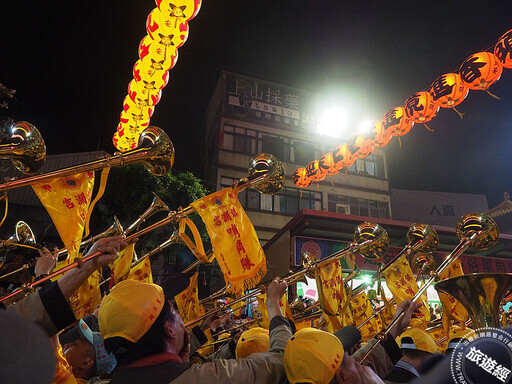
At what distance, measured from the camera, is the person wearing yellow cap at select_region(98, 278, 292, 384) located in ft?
7.45

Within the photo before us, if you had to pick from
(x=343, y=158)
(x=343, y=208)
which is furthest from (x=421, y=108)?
(x=343, y=208)

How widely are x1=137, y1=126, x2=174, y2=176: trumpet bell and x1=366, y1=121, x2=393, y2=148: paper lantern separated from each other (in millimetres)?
8338

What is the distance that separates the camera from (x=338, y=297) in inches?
229

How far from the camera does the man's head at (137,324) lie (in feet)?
7.75

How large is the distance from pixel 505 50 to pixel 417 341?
7.20m

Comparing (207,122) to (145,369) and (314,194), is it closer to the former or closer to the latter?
(314,194)

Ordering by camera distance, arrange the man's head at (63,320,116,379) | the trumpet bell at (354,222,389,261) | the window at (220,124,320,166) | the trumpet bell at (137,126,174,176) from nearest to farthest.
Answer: the man's head at (63,320,116,379) < the trumpet bell at (137,126,174,176) < the trumpet bell at (354,222,389,261) < the window at (220,124,320,166)

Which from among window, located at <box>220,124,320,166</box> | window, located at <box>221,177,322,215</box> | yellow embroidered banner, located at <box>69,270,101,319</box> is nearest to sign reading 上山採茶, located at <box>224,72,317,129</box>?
window, located at <box>220,124,320,166</box>

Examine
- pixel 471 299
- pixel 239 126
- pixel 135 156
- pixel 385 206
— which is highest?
pixel 239 126

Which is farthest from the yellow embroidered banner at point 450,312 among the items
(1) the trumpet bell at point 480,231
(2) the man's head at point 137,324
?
(2) the man's head at point 137,324

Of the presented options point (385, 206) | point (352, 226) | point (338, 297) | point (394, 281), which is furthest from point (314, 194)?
point (338, 297)

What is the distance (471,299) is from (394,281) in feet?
13.7

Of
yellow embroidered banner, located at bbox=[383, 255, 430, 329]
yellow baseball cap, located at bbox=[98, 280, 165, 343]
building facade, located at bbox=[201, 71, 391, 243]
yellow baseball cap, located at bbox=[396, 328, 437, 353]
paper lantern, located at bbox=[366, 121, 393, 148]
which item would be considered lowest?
yellow baseball cap, located at bbox=[396, 328, 437, 353]

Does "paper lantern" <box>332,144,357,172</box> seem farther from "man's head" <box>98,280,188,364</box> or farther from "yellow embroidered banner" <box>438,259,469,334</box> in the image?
"man's head" <box>98,280,188,364</box>
